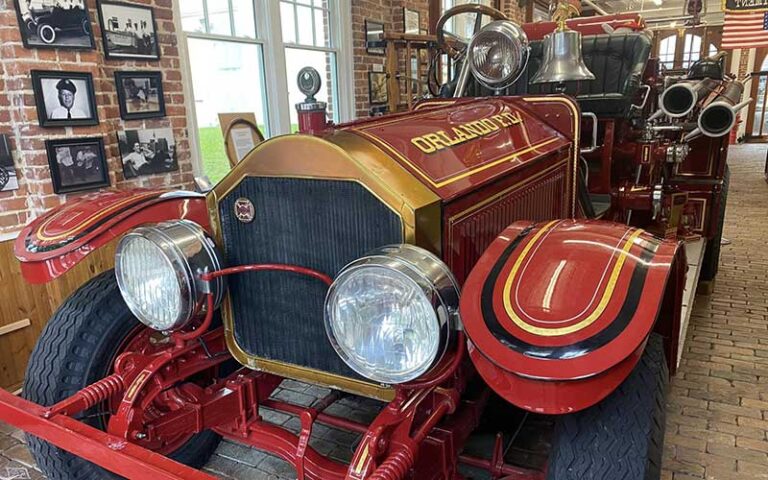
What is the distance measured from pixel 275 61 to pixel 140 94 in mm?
1667

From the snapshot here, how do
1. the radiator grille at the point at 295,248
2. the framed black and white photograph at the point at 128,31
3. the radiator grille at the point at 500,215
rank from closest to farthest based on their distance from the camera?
the radiator grille at the point at 295,248 < the radiator grille at the point at 500,215 < the framed black and white photograph at the point at 128,31

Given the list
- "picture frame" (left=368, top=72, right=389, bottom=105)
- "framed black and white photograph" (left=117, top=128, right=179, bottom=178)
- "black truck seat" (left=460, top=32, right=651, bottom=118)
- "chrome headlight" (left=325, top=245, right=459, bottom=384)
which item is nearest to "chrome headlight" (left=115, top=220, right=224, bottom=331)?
"chrome headlight" (left=325, top=245, right=459, bottom=384)

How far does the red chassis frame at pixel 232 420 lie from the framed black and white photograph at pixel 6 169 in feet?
5.69

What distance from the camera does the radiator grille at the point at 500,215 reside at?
1.63 metres

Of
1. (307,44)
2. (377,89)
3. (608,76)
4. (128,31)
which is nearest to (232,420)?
(128,31)

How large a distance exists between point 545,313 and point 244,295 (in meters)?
0.95

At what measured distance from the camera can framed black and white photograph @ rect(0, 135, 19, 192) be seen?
2887mm

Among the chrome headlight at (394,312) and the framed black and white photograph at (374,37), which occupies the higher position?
the framed black and white photograph at (374,37)

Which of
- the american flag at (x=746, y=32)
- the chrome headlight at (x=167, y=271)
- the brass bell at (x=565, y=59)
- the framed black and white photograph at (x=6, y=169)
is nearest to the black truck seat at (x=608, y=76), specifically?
the brass bell at (x=565, y=59)

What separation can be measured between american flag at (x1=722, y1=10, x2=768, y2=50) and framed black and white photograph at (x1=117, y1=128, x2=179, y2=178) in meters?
10.2

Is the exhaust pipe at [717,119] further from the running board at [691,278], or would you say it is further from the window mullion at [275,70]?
the window mullion at [275,70]

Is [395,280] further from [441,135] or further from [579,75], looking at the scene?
[579,75]

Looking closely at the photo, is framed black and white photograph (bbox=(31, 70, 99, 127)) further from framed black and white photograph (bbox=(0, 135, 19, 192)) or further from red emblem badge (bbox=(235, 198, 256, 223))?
red emblem badge (bbox=(235, 198, 256, 223))

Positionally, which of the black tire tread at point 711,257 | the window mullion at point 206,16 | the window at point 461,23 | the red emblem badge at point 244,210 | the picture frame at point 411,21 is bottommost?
the black tire tread at point 711,257
